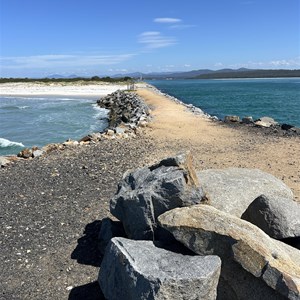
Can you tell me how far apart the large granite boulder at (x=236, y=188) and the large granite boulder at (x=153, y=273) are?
1.60m

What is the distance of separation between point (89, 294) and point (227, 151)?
903cm

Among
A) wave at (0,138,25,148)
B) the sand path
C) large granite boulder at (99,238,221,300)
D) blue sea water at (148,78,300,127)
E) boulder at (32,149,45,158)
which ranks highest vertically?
large granite boulder at (99,238,221,300)

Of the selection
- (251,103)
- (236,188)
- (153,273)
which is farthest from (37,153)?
(251,103)

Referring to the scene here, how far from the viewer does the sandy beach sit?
19.7ft

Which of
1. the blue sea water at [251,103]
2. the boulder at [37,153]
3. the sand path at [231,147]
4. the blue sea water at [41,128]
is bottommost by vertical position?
the blue sea water at [251,103]

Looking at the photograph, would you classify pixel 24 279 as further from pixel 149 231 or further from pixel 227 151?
pixel 227 151

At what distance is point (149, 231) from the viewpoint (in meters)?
5.57

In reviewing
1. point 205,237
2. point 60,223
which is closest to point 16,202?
point 60,223

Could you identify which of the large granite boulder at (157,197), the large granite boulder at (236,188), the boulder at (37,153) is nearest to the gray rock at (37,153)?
the boulder at (37,153)

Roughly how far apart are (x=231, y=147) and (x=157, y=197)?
914 centimetres

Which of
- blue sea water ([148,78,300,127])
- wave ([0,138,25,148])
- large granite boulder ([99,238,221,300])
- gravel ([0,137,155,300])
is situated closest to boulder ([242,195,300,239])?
large granite boulder ([99,238,221,300])

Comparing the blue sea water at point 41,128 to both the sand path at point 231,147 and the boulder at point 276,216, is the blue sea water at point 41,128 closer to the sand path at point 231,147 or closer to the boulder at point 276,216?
the sand path at point 231,147

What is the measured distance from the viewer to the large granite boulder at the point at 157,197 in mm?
5547

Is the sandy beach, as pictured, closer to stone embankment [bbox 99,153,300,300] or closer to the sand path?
the sand path
